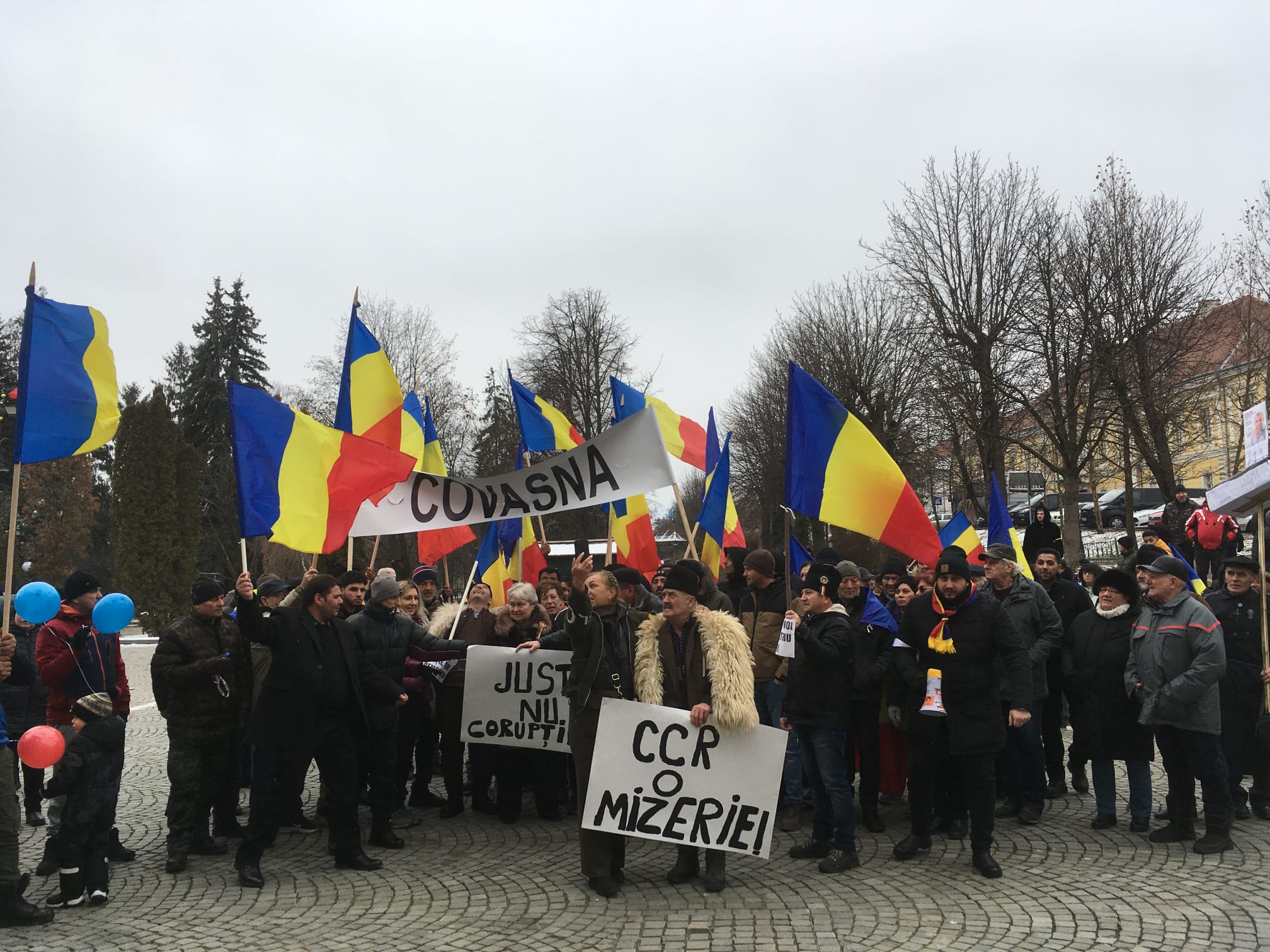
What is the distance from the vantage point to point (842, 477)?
7195 mm

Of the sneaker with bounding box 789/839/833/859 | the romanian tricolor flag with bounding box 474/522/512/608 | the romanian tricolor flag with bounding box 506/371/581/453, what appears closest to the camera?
the sneaker with bounding box 789/839/833/859

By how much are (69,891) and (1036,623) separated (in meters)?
6.84

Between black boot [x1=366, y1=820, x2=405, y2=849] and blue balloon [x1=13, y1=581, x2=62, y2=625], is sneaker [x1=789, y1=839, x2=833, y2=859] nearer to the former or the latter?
black boot [x1=366, y1=820, x2=405, y2=849]

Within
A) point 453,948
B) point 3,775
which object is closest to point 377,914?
point 453,948

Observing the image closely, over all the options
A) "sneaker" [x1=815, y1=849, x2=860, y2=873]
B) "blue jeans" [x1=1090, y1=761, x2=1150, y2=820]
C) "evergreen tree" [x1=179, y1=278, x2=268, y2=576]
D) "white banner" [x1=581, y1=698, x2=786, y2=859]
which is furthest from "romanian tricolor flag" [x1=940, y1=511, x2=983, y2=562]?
"evergreen tree" [x1=179, y1=278, x2=268, y2=576]

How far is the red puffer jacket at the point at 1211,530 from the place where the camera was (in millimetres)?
11477

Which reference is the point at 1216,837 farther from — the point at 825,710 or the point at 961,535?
the point at 961,535

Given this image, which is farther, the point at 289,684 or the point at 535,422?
the point at 535,422

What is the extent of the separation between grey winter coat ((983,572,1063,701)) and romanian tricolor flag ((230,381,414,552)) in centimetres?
481

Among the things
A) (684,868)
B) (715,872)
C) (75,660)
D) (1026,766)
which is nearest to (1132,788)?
(1026,766)

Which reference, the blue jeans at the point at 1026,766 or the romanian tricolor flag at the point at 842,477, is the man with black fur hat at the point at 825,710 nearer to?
the romanian tricolor flag at the point at 842,477

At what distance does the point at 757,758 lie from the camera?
5.98 m

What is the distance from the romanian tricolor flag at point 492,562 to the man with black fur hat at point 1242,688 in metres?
6.60

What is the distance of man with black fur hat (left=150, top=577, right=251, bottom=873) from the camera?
6.71 m
